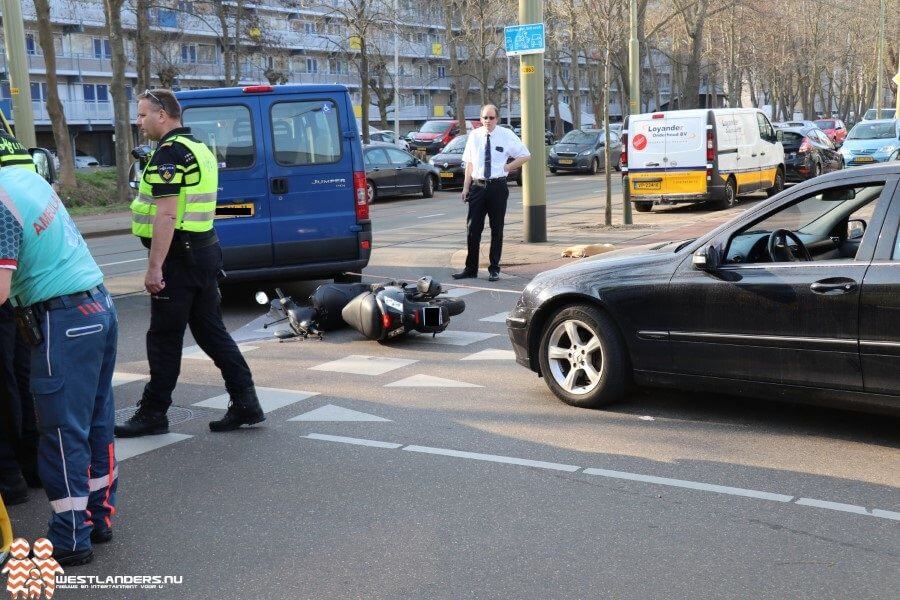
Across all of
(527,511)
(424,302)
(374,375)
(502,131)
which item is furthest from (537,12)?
(527,511)

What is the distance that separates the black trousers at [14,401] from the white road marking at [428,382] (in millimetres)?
2593

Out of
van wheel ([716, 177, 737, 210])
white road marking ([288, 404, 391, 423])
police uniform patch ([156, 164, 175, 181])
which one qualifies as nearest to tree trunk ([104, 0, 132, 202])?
van wheel ([716, 177, 737, 210])

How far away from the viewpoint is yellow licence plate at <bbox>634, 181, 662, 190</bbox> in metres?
21.1

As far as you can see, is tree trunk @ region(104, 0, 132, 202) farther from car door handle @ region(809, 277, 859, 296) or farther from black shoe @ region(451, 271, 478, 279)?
car door handle @ region(809, 277, 859, 296)

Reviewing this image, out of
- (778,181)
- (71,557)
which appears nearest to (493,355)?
(71,557)

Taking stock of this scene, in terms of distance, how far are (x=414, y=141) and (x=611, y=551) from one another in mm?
46605

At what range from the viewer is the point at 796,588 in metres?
3.87

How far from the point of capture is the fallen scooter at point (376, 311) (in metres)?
8.66

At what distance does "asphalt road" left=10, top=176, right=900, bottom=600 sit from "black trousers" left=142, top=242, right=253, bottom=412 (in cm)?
34

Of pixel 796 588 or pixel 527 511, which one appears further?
pixel 527 511

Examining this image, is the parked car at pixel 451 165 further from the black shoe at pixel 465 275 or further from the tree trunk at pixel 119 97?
the black shoe at pixel 465 275

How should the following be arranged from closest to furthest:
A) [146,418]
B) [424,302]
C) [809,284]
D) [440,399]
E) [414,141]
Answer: [809,284] < [146,418] < [440,399] < [424,302] < [414,141]

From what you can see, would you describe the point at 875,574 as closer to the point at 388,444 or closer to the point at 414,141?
the point at 388,444

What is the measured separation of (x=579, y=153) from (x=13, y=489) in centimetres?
3321
